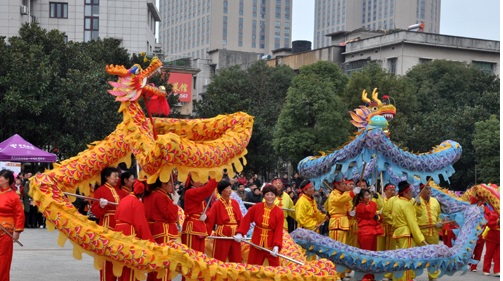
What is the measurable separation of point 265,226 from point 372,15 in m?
113

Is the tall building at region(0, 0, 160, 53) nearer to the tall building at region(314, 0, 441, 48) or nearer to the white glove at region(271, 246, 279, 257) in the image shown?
the white glove at region(271, 246, 279, 257)

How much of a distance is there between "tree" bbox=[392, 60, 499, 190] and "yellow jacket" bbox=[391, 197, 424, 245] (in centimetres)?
2135

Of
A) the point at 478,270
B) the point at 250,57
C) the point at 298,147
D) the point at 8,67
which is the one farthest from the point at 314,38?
the point at 478,270

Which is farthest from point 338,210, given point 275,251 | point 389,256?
point 275,251

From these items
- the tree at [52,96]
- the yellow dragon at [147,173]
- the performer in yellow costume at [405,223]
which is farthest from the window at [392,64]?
the yellow dragon at [147,173]

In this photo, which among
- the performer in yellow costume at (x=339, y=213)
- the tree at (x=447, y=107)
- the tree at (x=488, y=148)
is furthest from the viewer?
the tree at (x=447, y=107)

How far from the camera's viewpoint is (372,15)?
12019cm

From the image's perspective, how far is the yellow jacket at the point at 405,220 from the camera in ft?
39.2

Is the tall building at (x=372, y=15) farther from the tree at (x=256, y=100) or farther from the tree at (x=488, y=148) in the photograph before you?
the tree at (x=488, y=148)

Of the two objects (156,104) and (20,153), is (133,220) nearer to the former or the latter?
(156,104)

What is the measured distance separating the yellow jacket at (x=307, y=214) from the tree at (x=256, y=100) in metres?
25.9

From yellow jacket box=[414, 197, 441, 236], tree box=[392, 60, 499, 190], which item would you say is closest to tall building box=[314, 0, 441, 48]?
tree box=[392, 60, 499, 190]

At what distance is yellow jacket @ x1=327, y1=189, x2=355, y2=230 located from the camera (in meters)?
12.8

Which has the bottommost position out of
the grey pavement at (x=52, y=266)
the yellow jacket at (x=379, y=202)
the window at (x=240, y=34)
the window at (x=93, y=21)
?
the grey pavement at (x=52, y=266)
